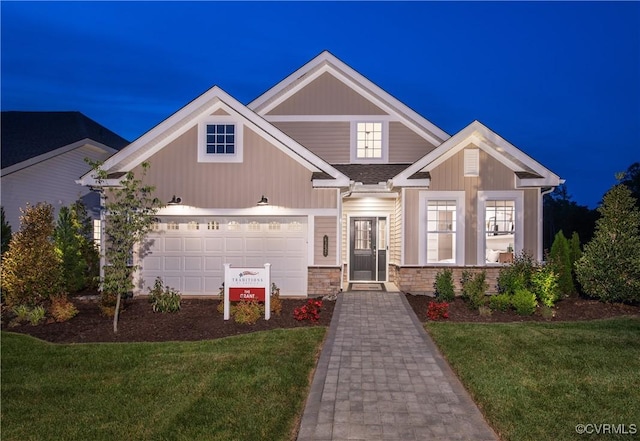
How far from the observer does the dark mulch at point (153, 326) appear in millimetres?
9367

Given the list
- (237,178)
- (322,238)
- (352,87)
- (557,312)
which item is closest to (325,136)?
(352,87)

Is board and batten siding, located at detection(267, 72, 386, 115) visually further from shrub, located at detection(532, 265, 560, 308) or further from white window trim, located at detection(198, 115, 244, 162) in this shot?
shrub, located at detection(532, 265, 560, 308)

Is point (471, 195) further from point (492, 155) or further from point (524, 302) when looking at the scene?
point (524, 302)

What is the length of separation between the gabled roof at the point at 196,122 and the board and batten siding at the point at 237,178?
0.18m

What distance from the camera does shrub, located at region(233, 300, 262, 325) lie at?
33.6ft

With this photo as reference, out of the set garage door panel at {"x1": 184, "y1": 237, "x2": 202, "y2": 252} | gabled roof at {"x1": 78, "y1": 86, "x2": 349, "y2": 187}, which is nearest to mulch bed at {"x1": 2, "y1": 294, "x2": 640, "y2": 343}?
garage door panel at {"x1": 184, "y1": 237, "x2": 202, "y2": 252}

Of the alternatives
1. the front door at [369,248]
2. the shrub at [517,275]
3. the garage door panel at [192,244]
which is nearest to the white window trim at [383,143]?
the front door at [369,248]

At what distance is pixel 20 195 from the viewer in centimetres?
1698

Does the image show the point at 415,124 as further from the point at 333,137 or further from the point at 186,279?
the point at 186,279

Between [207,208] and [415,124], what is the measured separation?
7.74m

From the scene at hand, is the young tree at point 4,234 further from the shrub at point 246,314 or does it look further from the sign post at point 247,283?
the shrub at point 246,314

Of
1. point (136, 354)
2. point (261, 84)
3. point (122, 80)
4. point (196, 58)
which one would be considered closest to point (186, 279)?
point (136, 354)

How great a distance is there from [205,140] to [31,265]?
5568mm

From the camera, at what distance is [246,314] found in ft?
33.9
